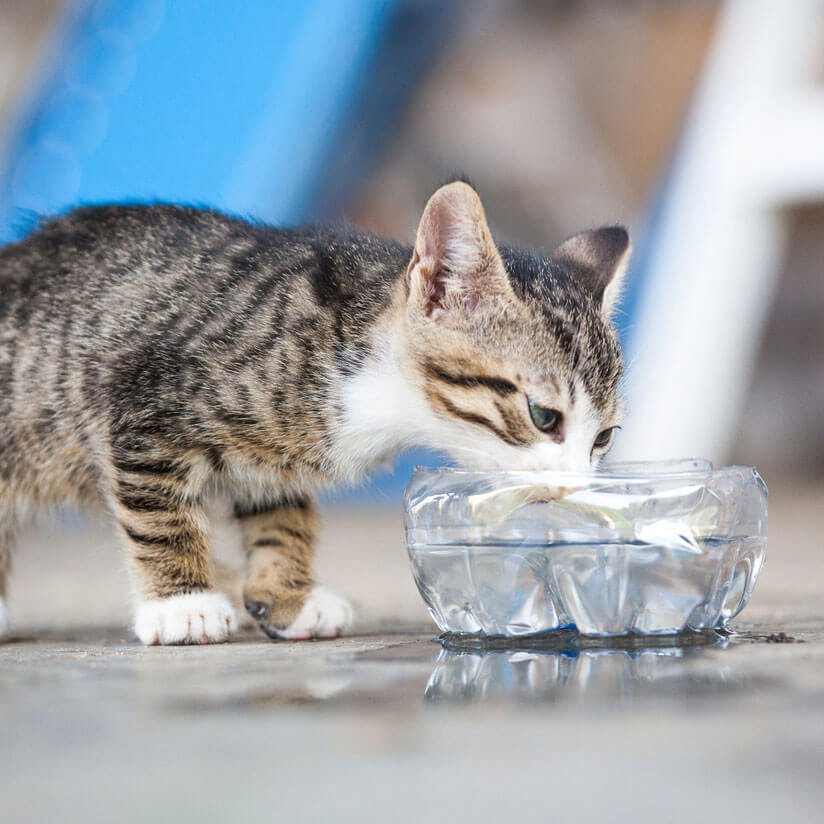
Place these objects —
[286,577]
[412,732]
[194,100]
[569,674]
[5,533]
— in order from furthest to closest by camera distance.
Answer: [194,100], [5,533], [286,577], [569,674], [412,732]

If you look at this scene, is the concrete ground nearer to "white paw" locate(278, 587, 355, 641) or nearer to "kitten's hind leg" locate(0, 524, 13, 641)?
"white paw" locate(278, 587, 355, 641)

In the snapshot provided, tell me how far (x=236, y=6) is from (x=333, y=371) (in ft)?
7.25

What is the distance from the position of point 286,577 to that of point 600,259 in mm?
761

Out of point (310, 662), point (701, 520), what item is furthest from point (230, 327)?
point (701, 520)

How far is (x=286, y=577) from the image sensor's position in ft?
6.21

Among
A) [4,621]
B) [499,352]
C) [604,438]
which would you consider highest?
[499,352]

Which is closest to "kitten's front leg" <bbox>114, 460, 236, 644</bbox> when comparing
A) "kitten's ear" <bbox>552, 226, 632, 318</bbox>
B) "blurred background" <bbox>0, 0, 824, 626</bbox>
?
"kitten's ear" <bbox>552, 226, 632, 318</bbox>

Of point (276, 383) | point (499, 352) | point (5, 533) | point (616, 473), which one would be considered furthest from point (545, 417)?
point (5, 533)

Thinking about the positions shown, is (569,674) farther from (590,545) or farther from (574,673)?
(590,545)

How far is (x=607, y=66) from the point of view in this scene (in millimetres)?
5523

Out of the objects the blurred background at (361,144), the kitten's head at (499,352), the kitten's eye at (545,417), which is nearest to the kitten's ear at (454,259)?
the kitten's head at (499,352)

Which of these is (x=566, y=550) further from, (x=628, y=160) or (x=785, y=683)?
(x=628, y=160)

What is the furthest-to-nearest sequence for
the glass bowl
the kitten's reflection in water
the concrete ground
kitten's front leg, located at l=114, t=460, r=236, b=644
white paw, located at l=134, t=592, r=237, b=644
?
1. kitten's front leg, located at l=114, t=460, r=236, b=644
2. white paw, located at l=134, t=592, r=237, b=644
3. the glass bowl
4. the kitten's reflection in water
5. the concrete ground

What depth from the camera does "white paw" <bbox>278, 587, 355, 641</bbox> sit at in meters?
1.73
